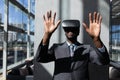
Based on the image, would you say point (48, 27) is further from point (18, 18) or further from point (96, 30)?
point (18, 18)

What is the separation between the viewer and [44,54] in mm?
1692

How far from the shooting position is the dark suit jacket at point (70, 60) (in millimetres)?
→ 1684

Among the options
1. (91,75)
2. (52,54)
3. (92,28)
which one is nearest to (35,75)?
(91,75)

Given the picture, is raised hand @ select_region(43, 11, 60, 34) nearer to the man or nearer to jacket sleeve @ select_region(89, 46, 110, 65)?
the man

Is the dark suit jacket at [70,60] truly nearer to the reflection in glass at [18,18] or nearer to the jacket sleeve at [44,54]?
the jacket sleeve at [44,54]

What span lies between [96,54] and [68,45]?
16 centimetres

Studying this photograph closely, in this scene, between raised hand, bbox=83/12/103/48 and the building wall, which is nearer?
raised hand, bbox=83/12/103/48

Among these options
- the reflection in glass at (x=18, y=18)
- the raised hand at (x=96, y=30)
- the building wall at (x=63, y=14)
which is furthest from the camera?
the reflection in glass at (x=18, y=18)

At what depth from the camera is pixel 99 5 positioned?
2314 millimetres

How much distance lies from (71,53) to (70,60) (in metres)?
0.04

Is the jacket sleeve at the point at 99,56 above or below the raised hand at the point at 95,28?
below

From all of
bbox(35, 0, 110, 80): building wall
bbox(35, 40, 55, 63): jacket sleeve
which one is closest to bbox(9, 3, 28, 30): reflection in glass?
bbox(35, 0, 110, 80): building wall

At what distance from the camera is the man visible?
1.68m

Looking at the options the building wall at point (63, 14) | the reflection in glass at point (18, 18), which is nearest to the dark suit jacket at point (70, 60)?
the building wall at point (63, 14)
